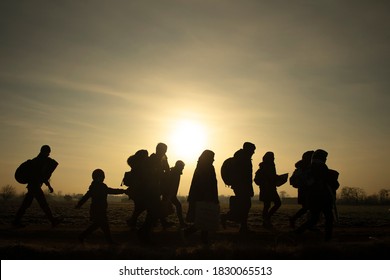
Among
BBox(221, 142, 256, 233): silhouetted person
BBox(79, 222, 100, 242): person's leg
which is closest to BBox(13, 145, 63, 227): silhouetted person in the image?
BBox(79, 222, 100, 242): person's leg

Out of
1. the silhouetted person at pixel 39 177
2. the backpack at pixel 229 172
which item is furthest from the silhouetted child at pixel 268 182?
the silhouetted person at pixel 39 177

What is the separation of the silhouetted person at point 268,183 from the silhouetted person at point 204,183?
3.95m

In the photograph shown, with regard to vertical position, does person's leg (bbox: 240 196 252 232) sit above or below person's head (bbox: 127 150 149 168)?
below

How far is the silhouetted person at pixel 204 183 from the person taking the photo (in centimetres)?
1122

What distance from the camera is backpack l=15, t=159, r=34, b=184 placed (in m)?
13.6

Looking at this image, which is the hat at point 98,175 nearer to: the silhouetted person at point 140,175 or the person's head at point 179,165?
the silhouetted person at point 140,175

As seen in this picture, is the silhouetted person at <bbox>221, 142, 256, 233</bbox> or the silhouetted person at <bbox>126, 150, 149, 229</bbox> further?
the silhouetted person at <bbox>221, 142, 256, 233</bbox>

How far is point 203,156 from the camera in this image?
37.4 feet

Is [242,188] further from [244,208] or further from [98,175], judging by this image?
[98,175]

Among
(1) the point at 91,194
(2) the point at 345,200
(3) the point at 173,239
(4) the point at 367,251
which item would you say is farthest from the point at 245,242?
(2) the point at 345,200

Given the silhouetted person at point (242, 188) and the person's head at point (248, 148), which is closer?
the silhouetted person at point (242, 188)

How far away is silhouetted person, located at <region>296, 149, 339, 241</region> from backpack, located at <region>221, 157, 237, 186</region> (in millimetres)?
2320

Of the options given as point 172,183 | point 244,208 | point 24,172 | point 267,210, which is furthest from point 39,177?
point 267,210

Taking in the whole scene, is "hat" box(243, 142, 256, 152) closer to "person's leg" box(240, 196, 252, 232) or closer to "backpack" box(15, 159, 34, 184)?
"person's leg" box(240, 196, 252, 232)
